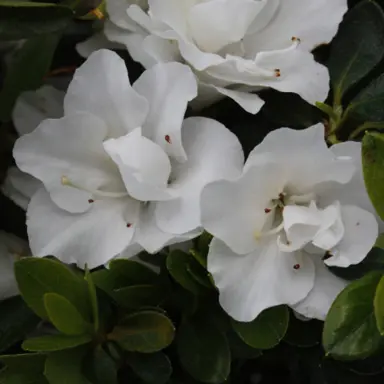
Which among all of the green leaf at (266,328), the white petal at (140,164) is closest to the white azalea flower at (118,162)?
the white petal at (140,164)

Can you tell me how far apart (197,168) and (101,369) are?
21cm

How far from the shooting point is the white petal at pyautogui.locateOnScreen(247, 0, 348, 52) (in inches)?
27.8

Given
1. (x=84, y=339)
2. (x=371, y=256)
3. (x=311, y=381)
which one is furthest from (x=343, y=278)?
(x=84, y=339)

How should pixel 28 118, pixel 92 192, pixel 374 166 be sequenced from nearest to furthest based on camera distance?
1. pixel 374 166
2. pixel 92 192
3. pixel 28 118

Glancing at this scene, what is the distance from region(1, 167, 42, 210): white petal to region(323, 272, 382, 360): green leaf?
0.34 metres

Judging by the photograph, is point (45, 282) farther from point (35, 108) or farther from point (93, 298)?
point (35, 108)

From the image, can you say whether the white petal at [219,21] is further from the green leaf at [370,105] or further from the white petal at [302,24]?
the green leaf at [370,105]

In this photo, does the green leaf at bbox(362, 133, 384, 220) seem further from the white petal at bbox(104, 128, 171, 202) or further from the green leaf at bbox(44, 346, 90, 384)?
the green leaf at bbox(44, 346, 90, 384)

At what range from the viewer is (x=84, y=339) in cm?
67

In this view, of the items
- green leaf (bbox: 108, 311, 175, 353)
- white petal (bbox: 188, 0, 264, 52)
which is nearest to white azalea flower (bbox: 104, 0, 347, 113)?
white petal (bbox: 188, 0, 264, 52)

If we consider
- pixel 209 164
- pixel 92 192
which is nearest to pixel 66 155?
pixel 92 192

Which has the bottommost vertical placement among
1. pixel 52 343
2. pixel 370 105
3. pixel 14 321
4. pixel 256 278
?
pixel 14 321

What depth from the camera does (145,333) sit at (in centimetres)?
66

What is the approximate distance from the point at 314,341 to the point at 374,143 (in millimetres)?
224
